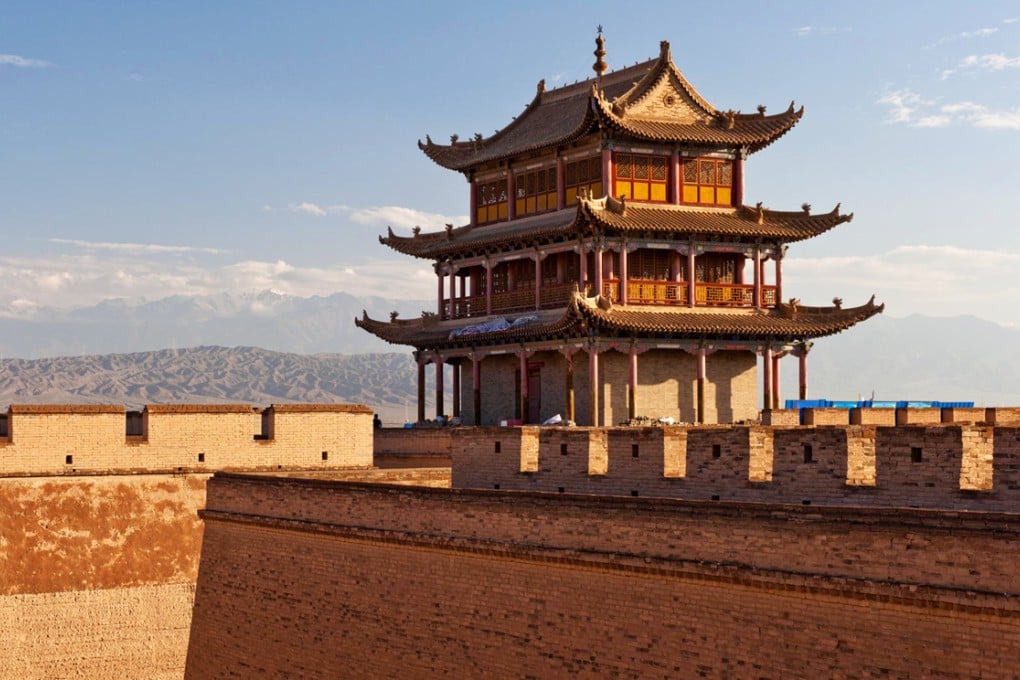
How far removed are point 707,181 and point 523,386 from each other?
792 centimetres

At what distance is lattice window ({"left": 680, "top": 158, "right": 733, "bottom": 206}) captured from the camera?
38188mm

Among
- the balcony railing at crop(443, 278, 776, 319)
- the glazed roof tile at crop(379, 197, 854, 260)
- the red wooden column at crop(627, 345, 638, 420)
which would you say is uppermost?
the glazed roof tile at crop(379, 197, 854, 260)

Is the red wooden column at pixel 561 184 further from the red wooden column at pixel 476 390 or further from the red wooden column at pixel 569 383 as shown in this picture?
the red wooden column at pixel 476 390

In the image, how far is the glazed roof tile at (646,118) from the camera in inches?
1437

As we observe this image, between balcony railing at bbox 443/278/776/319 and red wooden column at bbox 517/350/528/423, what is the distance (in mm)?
1423

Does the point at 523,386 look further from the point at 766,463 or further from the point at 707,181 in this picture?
the point at 766,463

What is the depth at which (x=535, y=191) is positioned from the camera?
3969 cm

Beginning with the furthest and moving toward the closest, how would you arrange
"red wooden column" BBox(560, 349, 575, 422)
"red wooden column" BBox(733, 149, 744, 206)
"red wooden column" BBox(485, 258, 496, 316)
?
"red wooden column" BBox(485, 258, 496, 316)
"red wooden column" BBox(733, 149, 744, 206)
"red wooden column" BBox(560, 349, 575, 422)

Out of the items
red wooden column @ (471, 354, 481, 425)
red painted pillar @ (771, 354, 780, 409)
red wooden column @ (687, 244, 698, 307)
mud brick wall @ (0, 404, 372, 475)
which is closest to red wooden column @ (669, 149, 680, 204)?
red wooden column @ (687, 244, 698, 307)

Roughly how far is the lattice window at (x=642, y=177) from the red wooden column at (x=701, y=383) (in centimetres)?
447

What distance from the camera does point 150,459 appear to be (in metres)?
26.8

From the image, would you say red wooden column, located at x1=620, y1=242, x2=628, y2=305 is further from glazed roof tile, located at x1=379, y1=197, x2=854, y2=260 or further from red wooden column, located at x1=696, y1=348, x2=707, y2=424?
red wooden column, located at x1=696, y1=348, x2=707, y2=424

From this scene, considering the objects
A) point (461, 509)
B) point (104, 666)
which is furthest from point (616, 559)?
point (104, 666)

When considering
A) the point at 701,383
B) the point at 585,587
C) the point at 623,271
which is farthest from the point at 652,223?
the point at 585,587
